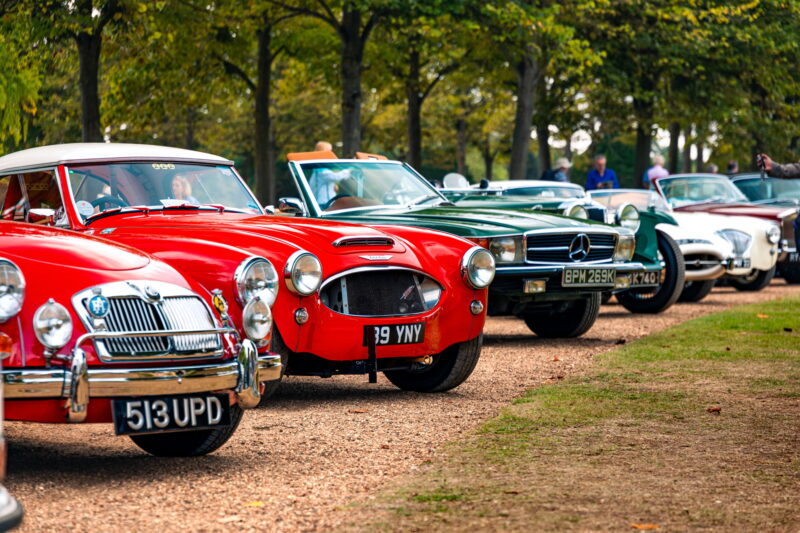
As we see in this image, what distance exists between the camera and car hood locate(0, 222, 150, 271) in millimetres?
5336

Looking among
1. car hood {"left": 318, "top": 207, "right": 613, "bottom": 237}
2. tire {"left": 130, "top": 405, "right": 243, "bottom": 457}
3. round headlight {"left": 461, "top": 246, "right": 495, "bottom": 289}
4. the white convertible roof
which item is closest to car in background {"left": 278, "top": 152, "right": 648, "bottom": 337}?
car hood {"left": 318, "top": 207, "right": 613, "bottom": 237}

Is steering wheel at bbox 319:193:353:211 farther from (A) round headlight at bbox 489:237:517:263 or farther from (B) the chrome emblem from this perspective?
(B) the chrome emblem

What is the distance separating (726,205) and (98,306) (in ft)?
48.3

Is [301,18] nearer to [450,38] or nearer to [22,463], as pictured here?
[450,38]

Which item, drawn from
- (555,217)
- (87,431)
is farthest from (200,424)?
(555,217)

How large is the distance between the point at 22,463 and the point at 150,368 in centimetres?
99

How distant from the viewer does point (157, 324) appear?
5.32 meters

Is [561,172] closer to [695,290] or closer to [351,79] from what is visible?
[695,290]

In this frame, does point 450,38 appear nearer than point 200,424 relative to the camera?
No

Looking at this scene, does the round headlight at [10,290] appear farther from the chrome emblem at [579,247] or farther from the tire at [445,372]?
the chrome emblem at [579,247]

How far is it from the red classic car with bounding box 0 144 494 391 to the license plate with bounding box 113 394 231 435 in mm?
1284

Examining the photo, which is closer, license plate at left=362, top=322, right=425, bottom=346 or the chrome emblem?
license plate at left=362, top=322, right=425, bottom=346

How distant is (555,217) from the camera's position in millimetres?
11031

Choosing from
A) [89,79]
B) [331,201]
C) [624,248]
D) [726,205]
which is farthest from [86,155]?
[726,205]
